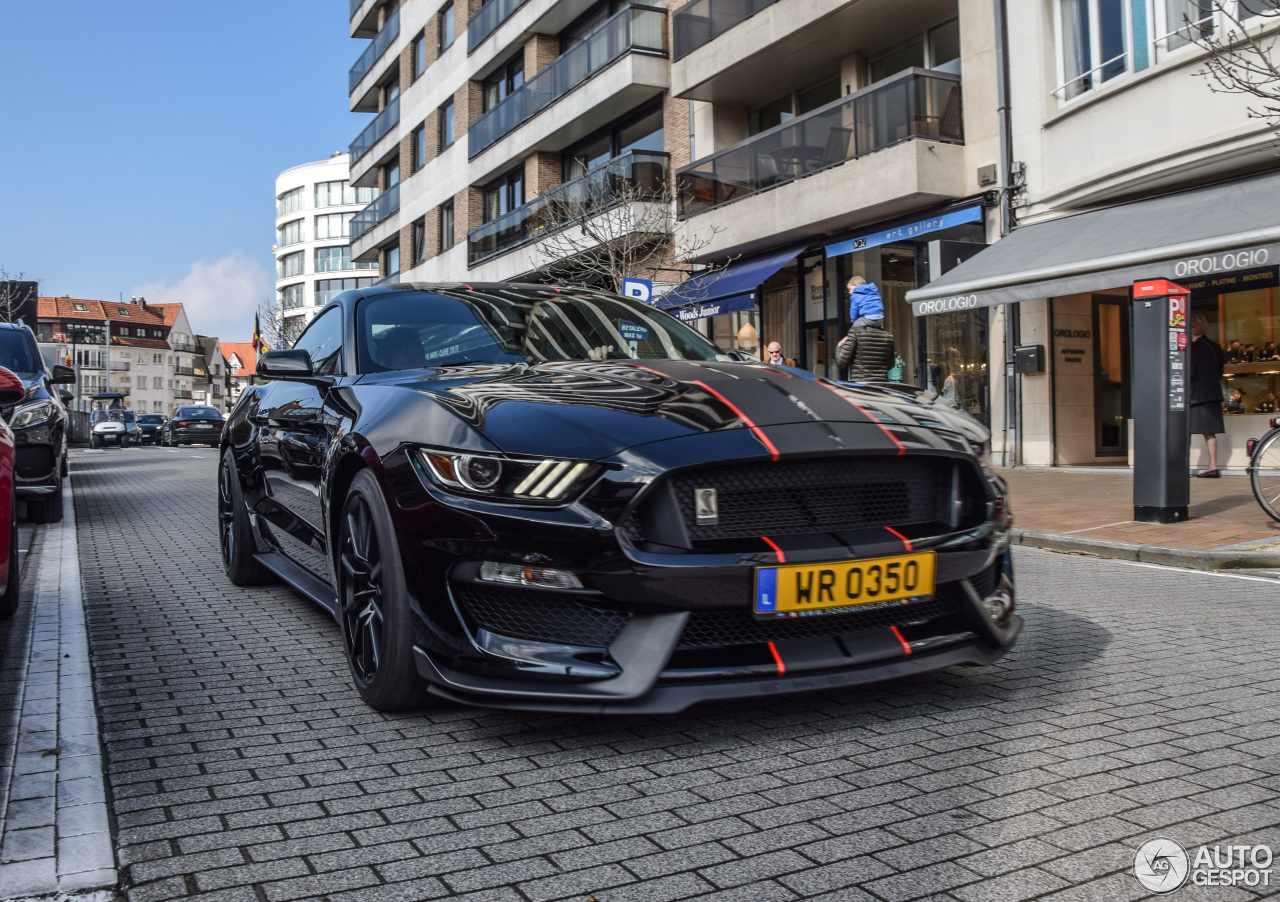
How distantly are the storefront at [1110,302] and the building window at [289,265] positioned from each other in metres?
86.4

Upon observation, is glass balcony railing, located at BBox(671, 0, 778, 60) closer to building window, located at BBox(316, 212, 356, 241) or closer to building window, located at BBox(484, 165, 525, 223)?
building window, located at BBox(484, 165, 525, 223)

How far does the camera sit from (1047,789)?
2.62 m

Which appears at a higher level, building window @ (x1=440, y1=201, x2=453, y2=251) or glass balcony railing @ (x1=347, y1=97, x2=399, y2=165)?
glass balcony railing @ (x1=347, y1=97, x2=399, y2=165)

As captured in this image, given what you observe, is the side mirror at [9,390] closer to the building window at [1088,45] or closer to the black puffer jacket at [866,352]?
the black puffer jacket at [866,352]

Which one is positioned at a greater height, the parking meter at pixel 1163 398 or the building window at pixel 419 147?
the building window at pixel 419 147

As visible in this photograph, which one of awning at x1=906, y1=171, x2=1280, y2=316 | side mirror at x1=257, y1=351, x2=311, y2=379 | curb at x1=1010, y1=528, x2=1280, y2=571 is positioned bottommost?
curb at x1=1010, y1=528, x2=1280, y2=571

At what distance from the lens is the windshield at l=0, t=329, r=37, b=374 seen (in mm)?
10156

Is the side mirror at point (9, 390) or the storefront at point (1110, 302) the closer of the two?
the side mirror at point (9, 390)

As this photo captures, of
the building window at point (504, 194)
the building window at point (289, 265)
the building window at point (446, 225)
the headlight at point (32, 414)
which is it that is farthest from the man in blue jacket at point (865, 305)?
the building window at point (289, 265)

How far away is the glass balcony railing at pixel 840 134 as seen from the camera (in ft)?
51.5

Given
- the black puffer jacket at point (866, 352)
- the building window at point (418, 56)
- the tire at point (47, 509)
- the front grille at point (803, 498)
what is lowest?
the tire at point (47, 509)

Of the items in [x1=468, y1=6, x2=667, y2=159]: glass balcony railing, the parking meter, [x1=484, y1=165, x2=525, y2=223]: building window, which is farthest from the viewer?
[x1=484, y1=165, x2=525, y2=223]: building window

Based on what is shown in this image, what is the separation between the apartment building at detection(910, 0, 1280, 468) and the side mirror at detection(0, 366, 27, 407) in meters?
9.09

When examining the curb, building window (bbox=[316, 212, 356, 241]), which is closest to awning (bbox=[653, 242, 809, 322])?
the curb
